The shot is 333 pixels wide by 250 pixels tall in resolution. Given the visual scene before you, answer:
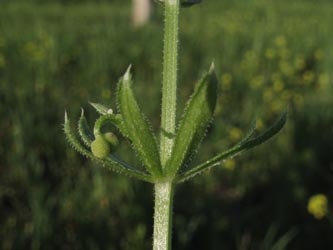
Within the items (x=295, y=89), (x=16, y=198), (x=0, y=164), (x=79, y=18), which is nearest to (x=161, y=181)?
(x=16, y=198)

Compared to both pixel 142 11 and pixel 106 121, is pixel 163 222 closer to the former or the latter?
pixel 106 121

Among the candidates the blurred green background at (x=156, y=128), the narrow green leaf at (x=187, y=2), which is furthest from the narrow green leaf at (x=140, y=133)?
the blurred green background at (x=156, y=128)

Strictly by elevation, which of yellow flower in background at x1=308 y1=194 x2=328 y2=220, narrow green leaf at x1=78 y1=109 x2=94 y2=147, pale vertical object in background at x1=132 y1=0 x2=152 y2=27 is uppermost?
pale vertical object in background at x1=132 y1=0 x2=152 y2=27

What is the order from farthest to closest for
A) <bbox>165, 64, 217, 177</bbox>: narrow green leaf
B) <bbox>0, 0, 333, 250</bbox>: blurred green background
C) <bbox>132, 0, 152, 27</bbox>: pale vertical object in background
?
1. <bbox>132, 0, 152, 27</bbox>: pale vertical object in background
2. <bbox>0, 0, 333, 250</bbox>: blurred green background
3. <bbox>165, 64, 217, 177</bbox>: narrow green leaf

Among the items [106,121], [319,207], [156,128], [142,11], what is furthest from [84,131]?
[142,11]

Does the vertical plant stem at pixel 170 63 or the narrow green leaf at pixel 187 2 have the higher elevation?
the narrow green leaf at pixel 187 2

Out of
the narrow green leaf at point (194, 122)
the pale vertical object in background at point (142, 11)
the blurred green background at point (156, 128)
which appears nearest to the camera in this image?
the narrow green leaf at point (194, 122)

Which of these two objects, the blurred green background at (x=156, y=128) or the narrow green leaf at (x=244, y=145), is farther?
the blurred green background at (x=156, y=128)

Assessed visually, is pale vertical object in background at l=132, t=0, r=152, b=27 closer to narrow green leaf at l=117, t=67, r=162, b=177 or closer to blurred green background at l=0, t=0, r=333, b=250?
blurred green background at l=0, t=0, r=333, b=250

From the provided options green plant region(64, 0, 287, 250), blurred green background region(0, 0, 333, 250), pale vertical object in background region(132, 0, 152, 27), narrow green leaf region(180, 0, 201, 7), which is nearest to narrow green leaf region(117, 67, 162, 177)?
green plant region(64, 0, 287, 250)

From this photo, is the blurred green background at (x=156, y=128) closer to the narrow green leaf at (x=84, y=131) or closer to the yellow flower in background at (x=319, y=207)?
the yellow flower in background at (x=319, y=207)
